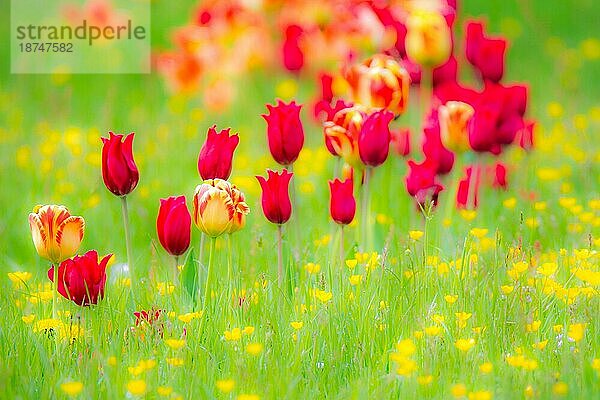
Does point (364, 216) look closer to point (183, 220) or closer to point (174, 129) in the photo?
point (183, 220)

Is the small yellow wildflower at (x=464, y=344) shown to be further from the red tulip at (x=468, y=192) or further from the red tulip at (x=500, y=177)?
the red tulip at (x=500, y=177)

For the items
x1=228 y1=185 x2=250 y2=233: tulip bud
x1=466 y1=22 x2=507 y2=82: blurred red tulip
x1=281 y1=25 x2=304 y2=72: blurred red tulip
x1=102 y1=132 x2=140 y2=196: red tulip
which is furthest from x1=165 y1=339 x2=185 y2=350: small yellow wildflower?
x1=281 y1=25 x2=304 y2=72: blurred red tulip

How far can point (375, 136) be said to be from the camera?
119 inches

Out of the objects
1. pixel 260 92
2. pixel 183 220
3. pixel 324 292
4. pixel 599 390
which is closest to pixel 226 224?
pixel 183 220

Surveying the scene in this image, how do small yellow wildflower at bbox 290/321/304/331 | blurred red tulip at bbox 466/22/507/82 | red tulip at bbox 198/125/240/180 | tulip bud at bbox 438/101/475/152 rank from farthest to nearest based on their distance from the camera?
blurred red tulip at bbox 466/22/507/82
tulip bud at bbox 438/101/475/152
red tulip at bbox 198/125/240/180
small yellow wildflower at bbox 290/321/304/331

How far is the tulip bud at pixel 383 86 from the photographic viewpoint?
329cm

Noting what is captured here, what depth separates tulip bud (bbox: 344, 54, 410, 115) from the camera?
3.29 metres

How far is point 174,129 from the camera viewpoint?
5348mm

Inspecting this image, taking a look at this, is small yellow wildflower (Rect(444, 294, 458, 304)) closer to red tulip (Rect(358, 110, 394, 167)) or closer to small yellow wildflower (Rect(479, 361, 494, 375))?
small yellow wildflower (Rect(479, 361, 494, 375))

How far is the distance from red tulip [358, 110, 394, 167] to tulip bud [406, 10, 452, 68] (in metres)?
0.70

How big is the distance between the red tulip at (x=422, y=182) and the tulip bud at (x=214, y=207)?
704 mm

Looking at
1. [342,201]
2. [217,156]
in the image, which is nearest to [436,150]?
[342,201]

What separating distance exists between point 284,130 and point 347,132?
200mm

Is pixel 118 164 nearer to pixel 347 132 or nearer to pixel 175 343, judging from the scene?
pixel 175 343
